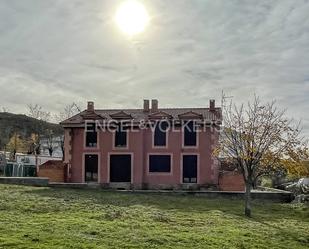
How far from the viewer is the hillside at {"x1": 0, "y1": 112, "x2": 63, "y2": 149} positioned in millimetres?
75500

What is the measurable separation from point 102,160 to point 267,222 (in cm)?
1983

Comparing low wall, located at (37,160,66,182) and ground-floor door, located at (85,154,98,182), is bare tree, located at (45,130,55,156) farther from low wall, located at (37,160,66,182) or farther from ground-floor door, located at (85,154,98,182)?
ground-floor door, located at (85,154,98,182)

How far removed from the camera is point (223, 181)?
113 ft

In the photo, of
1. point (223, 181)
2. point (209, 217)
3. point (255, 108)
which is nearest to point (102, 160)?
point (223, 181)

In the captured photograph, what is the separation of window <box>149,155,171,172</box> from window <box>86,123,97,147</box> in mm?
4677

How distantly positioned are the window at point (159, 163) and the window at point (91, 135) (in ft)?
15.3

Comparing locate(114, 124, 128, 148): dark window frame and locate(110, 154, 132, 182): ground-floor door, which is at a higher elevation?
locate(114, 124, 128, 148): dark window frame

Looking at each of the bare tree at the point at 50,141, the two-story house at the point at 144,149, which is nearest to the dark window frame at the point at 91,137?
the two-story house at the point at 144,149

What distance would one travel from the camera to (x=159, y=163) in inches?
1387

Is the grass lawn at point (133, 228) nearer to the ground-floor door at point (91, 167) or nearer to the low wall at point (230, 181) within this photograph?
the low wall at point (230, 181)

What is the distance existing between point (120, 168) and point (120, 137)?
7.86ft

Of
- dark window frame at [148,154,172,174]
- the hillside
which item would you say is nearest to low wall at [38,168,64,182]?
Result: dark window frame at [148,154,172,174]

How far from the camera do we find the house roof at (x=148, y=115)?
3500cm

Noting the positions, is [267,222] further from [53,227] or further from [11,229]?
[11,229]
